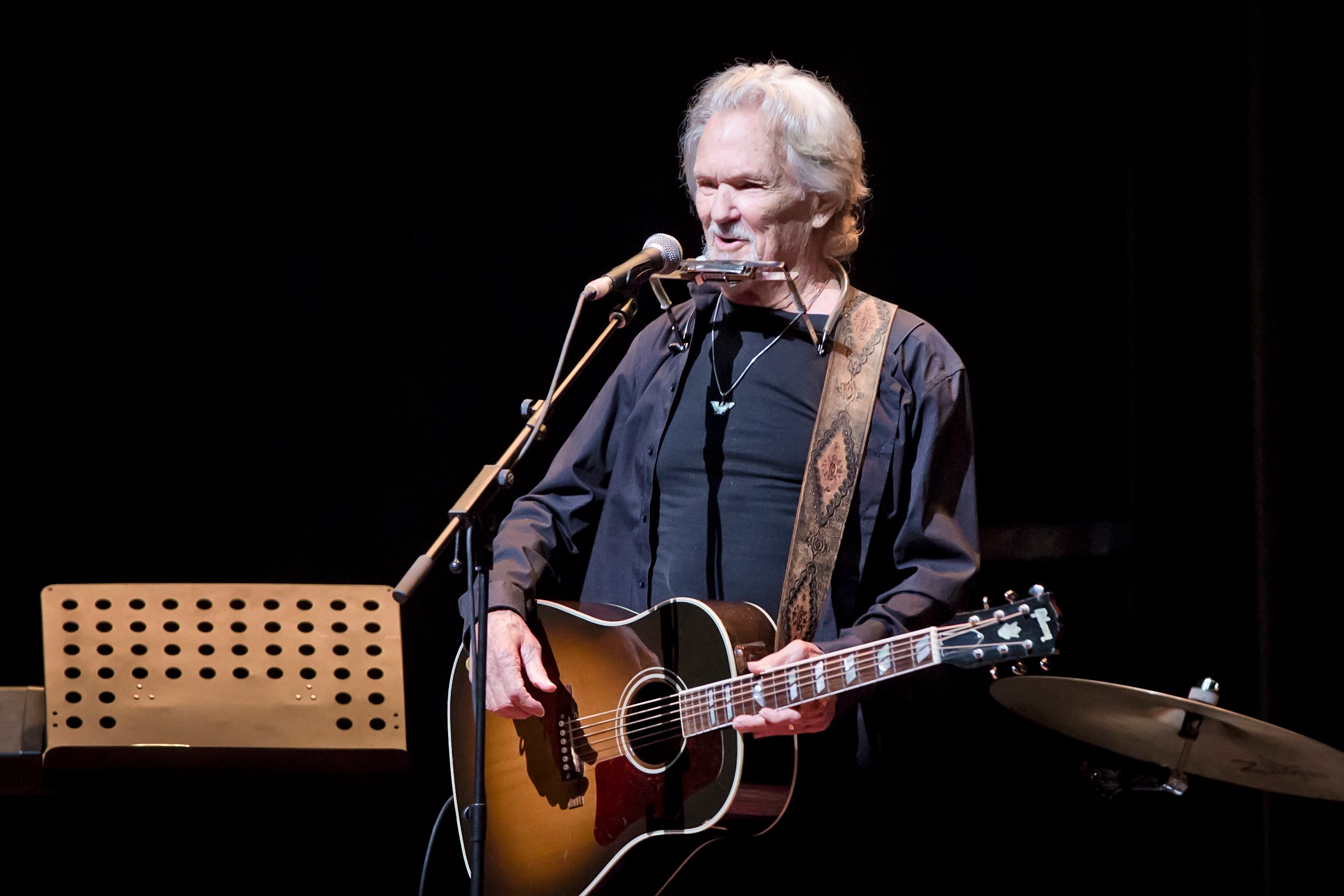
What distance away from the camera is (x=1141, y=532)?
8.04 feet

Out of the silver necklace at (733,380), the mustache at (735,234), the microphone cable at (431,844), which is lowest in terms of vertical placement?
the microphone cable at (431,844)

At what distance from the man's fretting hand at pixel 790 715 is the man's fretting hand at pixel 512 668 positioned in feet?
1.35

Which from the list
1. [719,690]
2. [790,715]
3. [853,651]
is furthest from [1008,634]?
[719,690]

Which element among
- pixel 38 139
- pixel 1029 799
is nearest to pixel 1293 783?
pixel 1029 799

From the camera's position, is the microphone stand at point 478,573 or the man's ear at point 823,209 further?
the man's ear at point 823,209

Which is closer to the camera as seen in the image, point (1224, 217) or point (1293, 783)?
point (1293, 783)

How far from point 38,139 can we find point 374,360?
3.33 ft

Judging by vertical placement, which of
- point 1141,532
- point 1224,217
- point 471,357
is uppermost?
point 1224,217

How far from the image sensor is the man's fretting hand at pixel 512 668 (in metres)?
2.05

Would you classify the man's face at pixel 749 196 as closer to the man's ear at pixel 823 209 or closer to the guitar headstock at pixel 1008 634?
the man's ear at pixel 823 209

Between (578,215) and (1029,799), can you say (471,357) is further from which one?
(1029,799)

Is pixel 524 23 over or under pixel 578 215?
over

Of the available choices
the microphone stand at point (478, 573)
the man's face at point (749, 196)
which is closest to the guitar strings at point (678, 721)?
the microphone stand at point (478, 573)

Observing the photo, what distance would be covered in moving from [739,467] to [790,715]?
58cm
